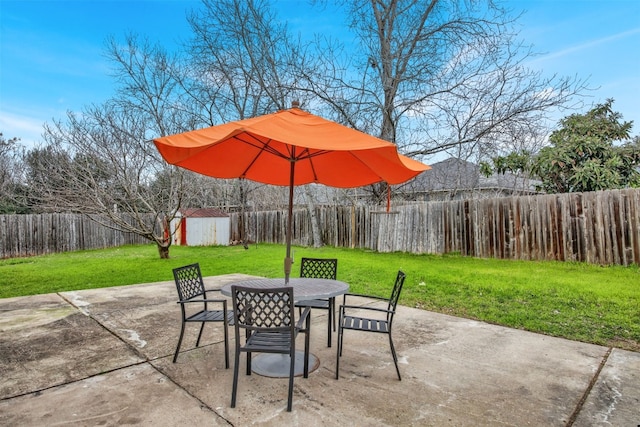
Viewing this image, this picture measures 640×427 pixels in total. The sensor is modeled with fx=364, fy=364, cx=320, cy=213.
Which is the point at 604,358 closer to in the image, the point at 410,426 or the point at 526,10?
the point at 410,426

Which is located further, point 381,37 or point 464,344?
point 381,37

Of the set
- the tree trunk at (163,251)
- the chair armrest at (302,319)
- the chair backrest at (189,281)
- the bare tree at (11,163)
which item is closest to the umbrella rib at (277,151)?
the chair backrest at (189,281)

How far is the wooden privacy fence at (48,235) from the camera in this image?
13.3 meters

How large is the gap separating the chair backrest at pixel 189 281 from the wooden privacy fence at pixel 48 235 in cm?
1381

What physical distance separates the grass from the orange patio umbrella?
2509 mm

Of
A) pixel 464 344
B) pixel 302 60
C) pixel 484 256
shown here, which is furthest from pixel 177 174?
pixel 464 344

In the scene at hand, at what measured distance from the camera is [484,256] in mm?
8930

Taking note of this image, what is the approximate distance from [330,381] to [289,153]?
2116mm

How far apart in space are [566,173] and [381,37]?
6856mm

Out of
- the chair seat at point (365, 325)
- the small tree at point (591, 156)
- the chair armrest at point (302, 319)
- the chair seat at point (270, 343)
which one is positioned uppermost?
the small tree at point (591, 156)

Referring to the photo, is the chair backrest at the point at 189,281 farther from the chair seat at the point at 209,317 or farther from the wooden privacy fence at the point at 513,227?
the wooden privacy fence at the point at 513,227

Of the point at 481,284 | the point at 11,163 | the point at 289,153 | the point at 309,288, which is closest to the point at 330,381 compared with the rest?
the point at 309,288

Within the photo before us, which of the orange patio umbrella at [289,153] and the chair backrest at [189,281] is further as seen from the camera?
the chair backrest at [189,281]

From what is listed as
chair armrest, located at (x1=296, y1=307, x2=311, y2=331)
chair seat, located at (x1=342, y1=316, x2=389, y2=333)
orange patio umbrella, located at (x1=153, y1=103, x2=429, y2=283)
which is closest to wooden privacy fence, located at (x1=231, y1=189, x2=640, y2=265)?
orange patio umbrella, located at (x1=153, y1=103, x2=429, y2=283)
